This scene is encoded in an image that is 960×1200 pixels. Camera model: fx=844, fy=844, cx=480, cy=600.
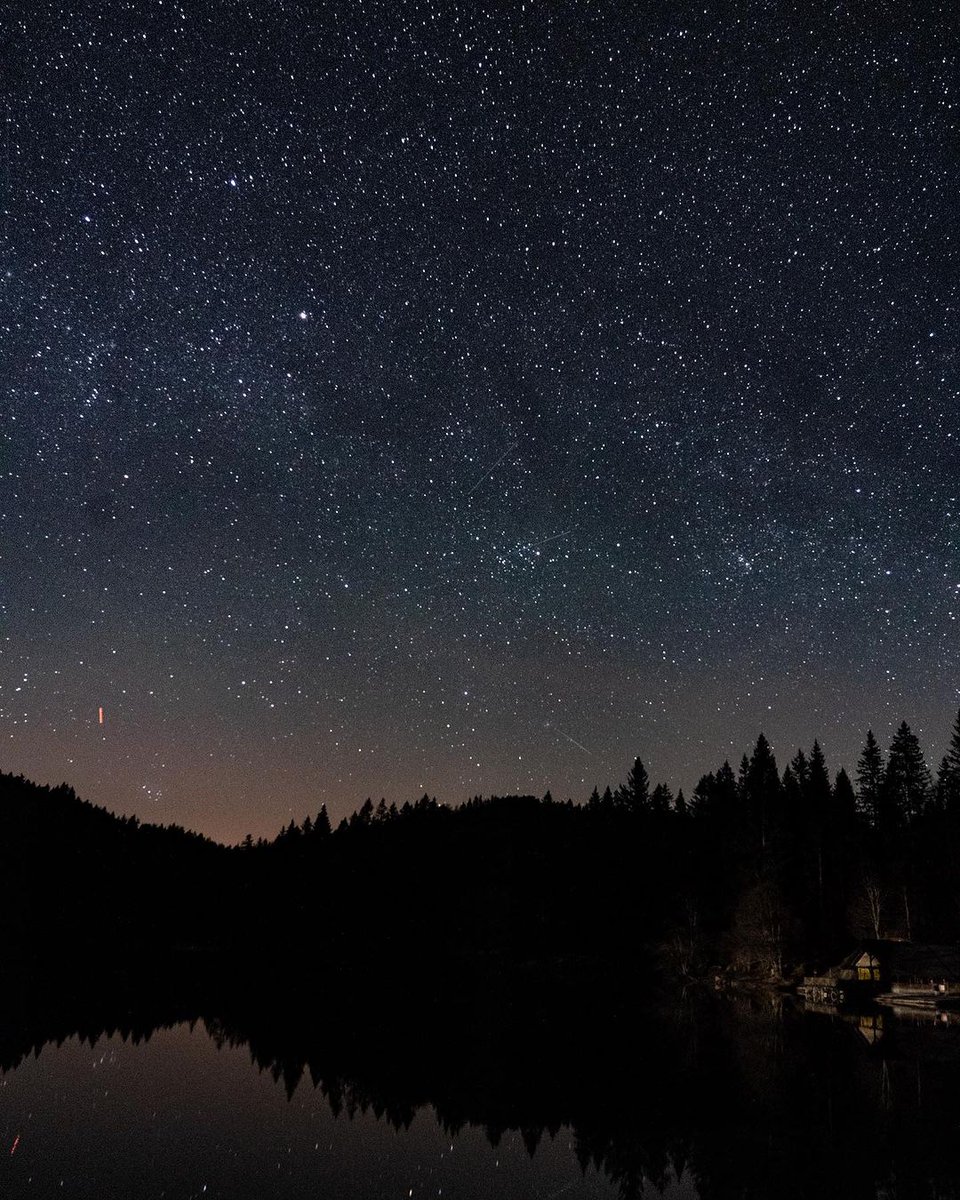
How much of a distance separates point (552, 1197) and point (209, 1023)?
32.8m

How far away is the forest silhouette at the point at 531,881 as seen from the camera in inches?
2958

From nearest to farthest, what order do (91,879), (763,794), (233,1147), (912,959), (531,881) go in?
(233,1147) < (912,959) < (763,794) < (531,881) < (91,879)

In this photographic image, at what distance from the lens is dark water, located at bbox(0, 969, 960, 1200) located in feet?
54.8

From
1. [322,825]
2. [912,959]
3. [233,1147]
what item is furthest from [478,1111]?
[322,825]

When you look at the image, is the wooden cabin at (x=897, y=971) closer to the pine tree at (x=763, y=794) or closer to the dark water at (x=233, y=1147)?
the pine tree at (x=763, y=794)

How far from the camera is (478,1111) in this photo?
76.4 feet

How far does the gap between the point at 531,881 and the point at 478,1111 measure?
315 feet

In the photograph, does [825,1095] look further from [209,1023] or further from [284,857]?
[284,857]

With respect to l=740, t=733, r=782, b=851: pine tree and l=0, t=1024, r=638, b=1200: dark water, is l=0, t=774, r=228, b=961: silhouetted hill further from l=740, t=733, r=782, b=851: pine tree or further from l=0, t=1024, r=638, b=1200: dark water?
l=0, t=1024, r=638, b=1200: dark water

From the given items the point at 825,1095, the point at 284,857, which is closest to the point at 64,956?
the point at 284,857

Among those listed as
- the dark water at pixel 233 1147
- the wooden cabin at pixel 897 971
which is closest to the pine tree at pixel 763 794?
the wooden cabin at pixel 897 971

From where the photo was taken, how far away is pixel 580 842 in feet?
381

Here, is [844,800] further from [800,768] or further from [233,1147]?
[233,1147]

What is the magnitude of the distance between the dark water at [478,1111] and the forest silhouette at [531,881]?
3647 cm
